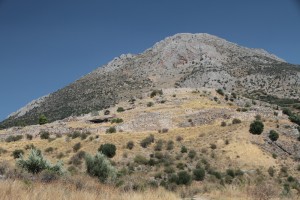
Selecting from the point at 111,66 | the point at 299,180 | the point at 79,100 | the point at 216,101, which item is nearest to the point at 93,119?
the point at 216,101

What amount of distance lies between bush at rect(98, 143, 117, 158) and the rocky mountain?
2365 inches

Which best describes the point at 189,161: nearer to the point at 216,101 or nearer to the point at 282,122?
the point at 282,122

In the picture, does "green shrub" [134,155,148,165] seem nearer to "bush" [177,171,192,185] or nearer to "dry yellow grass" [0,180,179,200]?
"bush" [177,171,192,185]

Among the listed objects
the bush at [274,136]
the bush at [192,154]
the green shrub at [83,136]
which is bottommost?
the bush at [192,154]

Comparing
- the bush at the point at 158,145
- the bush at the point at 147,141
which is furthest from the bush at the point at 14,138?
the bush at the point at 158,145

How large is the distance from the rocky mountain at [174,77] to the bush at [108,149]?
60.1 metres

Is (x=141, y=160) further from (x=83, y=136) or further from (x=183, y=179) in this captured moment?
(x=83, y=136)

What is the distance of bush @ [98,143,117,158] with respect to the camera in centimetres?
3922

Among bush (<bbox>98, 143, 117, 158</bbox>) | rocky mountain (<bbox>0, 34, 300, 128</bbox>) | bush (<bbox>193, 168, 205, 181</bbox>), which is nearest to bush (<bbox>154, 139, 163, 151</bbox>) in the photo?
bush (<bbox>98, 143, 117, 158</bbox>)

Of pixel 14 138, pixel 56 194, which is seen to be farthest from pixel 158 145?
pixel 56 194

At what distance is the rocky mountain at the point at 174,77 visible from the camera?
110 meters

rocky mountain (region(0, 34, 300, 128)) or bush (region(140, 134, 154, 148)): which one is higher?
rocky mountain (region(0, 34, 300, 128))

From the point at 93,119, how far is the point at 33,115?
189 feet

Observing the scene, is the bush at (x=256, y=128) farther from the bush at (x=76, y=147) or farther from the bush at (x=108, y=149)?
the bush at (x=76, y=147)
